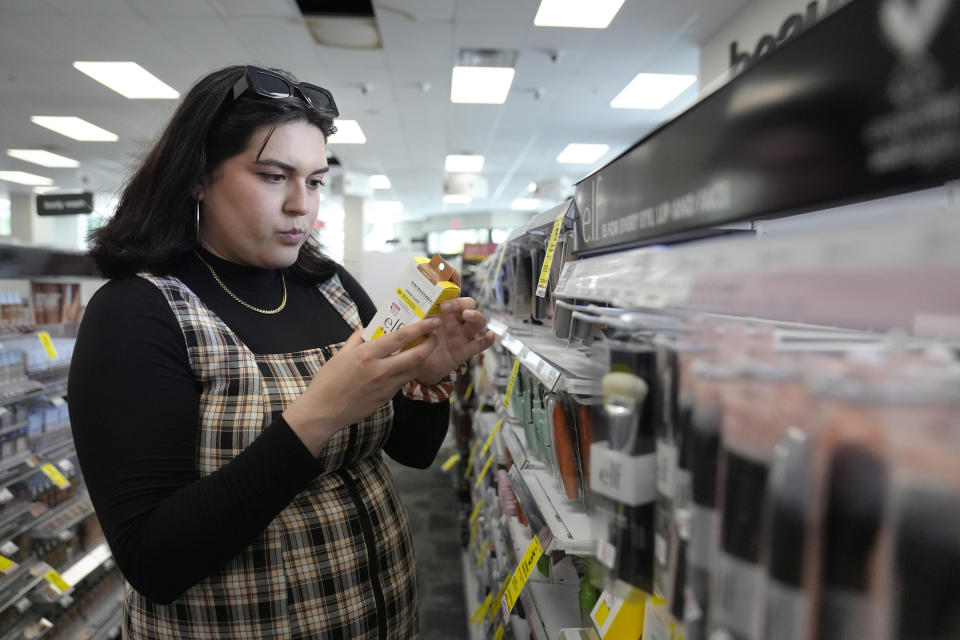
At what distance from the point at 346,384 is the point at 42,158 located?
37.3 ft

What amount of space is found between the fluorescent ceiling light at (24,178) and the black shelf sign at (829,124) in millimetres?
13178

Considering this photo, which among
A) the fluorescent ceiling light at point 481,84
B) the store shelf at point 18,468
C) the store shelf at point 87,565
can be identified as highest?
the fluorescent ceiling light at point 481,84

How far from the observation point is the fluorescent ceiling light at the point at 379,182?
1184cm

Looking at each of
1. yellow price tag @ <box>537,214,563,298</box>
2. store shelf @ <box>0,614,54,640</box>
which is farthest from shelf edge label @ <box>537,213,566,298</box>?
store shelf @ <box>0,614,54,640</box>

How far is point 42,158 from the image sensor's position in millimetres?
9352

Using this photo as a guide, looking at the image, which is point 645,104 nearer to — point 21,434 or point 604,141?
point 604,141

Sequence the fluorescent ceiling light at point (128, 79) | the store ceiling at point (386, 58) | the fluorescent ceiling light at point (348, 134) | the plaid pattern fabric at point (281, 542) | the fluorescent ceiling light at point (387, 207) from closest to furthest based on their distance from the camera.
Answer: the plaid pattern fabric at point (281, 542) → the store ceiling at point (386, 58) → the fluorescent ceiling light at point (128, 79) → the fluorescent ceiling light at point (348, 134) → the fluorescent ceiling light at point (387, 207)

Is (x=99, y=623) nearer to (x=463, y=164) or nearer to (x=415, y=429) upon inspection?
(x=415, y=429)

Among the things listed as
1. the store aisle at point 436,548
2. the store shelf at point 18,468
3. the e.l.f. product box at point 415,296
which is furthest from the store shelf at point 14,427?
the e.l.f. product box at point 415,296

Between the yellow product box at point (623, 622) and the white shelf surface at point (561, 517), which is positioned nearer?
the yellow product box at point (623, 622)

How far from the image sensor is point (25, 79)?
6051 millimetres

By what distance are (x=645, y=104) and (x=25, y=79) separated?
7.07 m

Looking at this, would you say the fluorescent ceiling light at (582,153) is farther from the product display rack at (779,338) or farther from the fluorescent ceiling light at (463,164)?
the product display rack at (779,338)

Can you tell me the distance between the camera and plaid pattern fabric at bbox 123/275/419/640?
3.21ft
